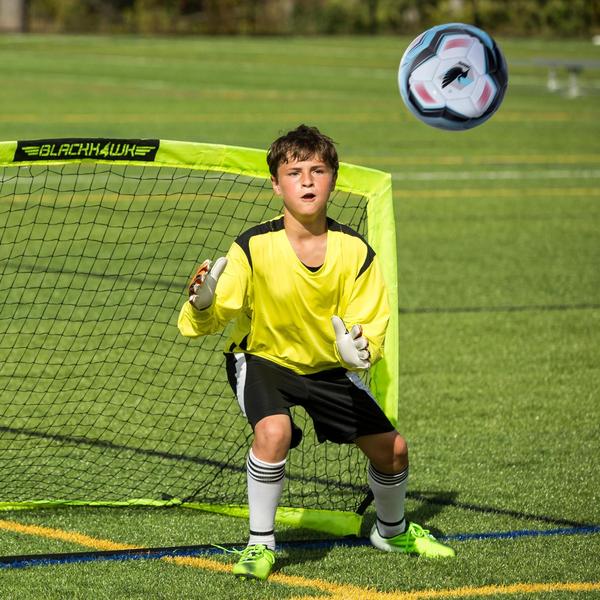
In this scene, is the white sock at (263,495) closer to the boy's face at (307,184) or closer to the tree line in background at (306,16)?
the boy's face at (307,184)

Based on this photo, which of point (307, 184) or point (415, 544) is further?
point (415, 544)

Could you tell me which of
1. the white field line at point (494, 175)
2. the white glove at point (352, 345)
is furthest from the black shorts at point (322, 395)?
the white field line at point (494, 175)

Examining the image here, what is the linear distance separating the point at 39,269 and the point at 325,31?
52408 millimetres

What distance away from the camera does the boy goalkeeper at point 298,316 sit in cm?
481

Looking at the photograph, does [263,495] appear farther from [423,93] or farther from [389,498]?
[423,93]

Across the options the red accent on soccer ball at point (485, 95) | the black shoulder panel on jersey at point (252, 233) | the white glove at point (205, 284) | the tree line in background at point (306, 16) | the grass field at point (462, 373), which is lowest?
the tree line in background at point (306, 16)

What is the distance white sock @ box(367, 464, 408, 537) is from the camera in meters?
5.07

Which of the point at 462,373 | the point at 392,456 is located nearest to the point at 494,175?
the point at 462,373

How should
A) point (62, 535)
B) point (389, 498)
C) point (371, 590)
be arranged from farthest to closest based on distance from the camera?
point (62, 535), point (389, 498), point (371, 590)

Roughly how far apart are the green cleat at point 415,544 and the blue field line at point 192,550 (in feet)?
0.38

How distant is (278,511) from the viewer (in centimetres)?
554

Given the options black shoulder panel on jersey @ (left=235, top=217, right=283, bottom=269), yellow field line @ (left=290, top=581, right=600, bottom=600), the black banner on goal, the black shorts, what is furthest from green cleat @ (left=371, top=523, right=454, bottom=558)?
the black banner on goal

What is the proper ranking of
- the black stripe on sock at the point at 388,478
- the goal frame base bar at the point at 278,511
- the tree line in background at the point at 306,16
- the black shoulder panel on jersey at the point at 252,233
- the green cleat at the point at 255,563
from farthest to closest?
the tree line in background at the point at 306,16, the goal frame base bar at the point at 278,511, the black stripe on sock at the point at 388,478, the black shoulder panel on jersey at the point at 252,233, the green cleat at the point at 255,563

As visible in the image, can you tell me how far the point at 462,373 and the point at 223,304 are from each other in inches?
150
